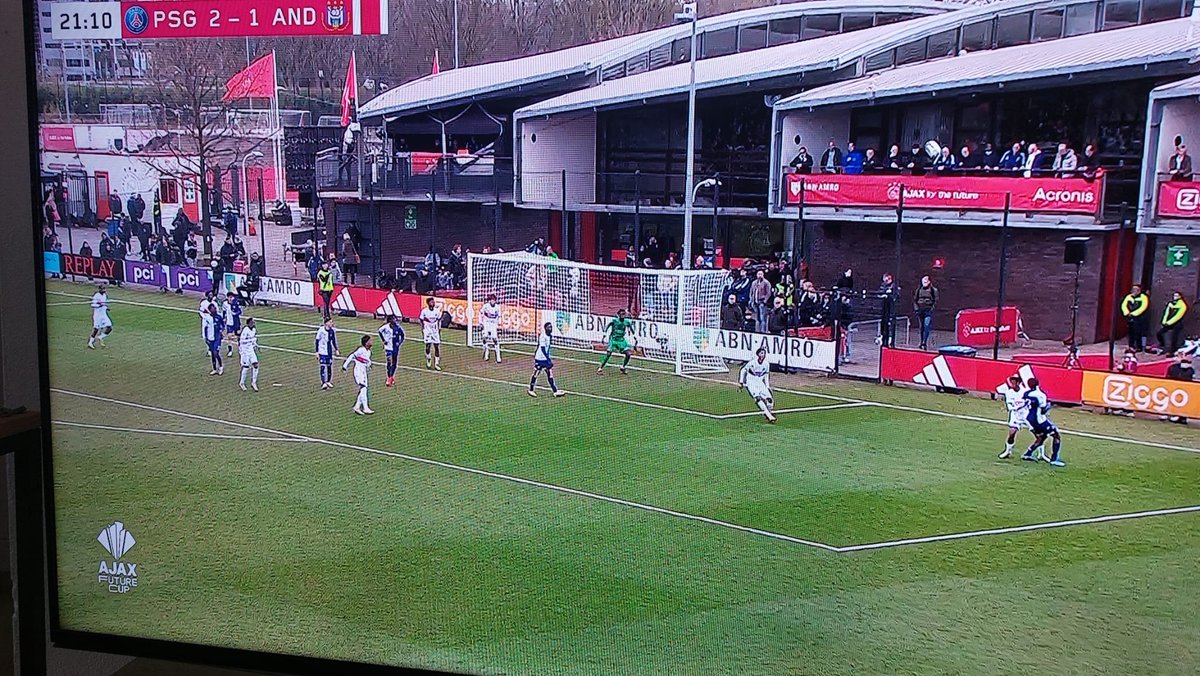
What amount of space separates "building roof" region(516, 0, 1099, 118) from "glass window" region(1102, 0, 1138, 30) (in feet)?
0.42

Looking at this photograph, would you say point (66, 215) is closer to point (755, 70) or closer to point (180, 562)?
point (180, 562)

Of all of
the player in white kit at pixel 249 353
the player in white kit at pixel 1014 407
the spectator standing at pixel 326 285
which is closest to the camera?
the player in white kit at pixel 1014 407

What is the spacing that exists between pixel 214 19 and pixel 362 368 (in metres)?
1.53

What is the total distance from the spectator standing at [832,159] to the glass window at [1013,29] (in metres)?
0.70

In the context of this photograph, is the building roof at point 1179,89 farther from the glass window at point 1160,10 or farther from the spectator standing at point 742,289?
the spectator standing at point 742,289

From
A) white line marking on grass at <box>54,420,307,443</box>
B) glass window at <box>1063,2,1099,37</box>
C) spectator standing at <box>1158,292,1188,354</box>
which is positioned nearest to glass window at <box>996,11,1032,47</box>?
glass window at <box>1063,2,1099,37</box>

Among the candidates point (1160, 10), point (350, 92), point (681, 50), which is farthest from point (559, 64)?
point (1160, 10)

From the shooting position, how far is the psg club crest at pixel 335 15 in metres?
4.32

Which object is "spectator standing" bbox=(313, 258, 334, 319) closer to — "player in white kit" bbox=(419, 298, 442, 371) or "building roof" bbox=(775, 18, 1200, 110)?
"player in white kit" bbox=(419, 298, 442, 371)

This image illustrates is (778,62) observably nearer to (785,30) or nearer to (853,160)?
(785,30)

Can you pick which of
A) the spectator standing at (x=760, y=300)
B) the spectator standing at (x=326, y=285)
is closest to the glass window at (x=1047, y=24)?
the spectator standing at (x=760, y=300)

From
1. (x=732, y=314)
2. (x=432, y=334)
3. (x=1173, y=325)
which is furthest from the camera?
(x=432, y=334)

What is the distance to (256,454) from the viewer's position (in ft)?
15.1

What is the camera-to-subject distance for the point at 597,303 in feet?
15.1
